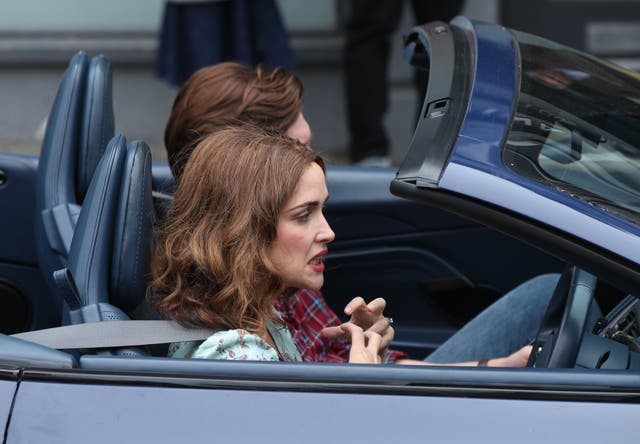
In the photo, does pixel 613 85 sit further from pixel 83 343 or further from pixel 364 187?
pixel 83 343

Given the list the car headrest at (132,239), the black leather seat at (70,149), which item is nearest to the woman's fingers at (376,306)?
the car headrest at (132,239)

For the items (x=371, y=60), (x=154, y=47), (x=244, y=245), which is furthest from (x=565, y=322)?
(x=154, y=47)

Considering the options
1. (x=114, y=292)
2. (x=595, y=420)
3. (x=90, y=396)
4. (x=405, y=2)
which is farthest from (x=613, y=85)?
(x=405, y=2)

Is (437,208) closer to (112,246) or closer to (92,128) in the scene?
(112,246)

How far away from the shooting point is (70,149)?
2420 mm

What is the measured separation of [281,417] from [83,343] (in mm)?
376

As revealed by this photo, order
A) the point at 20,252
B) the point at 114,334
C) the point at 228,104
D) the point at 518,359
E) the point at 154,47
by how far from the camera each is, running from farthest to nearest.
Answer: the point at 154,47 → the point at 20,252 → the point at 228,104 → the point at 518,359 → the point at 114,334

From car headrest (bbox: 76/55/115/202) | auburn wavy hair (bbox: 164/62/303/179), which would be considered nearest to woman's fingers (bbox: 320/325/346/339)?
auburn wavy hair (bbox: 164/62/303/179)

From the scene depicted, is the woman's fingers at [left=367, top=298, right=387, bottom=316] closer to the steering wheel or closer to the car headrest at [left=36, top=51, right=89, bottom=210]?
the steering wheel

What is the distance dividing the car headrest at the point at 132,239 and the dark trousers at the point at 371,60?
9.72ft

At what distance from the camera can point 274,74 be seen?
2.60 m

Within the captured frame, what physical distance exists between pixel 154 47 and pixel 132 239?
3.75 meters

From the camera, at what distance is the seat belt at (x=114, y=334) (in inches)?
70.1

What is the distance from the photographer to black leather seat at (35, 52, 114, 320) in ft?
7.86
